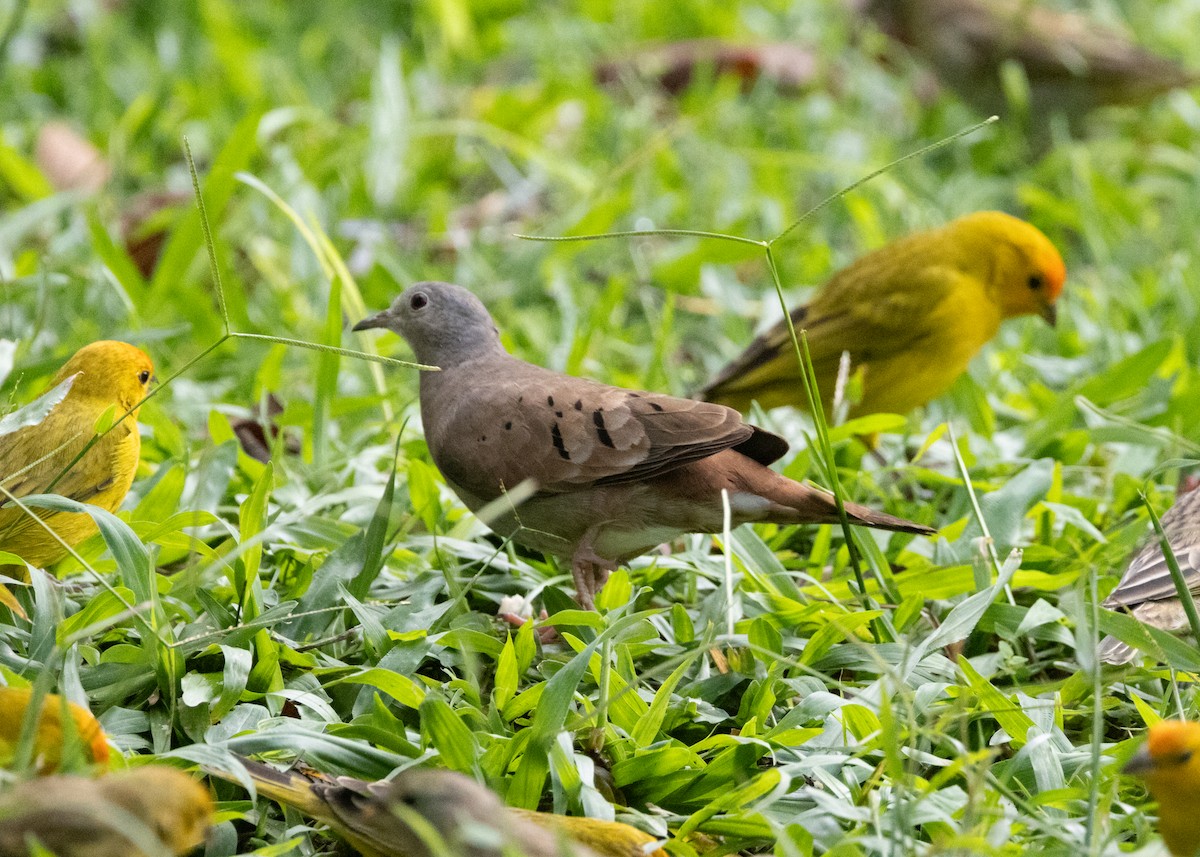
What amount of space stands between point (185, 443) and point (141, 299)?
4.20ft

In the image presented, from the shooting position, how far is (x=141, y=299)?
189 inches

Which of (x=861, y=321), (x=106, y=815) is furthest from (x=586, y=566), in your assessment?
(x=861, y=321)

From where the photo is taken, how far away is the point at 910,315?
15.9 feet

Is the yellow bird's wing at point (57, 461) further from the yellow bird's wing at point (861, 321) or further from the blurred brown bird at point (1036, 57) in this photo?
the blurred brown bird at point (1036, 57)

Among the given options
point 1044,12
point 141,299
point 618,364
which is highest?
point 1044,12

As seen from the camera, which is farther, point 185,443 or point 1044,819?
point 185,443

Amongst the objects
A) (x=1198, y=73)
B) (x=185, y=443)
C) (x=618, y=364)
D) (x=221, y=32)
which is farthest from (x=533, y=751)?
(x=1198, y=73)

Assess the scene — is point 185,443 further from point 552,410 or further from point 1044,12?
point 1044,12

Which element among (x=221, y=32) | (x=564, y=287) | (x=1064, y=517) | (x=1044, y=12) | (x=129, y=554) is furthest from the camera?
(x=1044, y=12)

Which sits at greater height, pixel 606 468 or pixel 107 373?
pixel 107 373

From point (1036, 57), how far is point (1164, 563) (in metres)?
5.28

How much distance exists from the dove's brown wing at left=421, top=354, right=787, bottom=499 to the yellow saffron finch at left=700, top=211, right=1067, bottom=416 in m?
1.36

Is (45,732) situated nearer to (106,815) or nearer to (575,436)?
(106,815)

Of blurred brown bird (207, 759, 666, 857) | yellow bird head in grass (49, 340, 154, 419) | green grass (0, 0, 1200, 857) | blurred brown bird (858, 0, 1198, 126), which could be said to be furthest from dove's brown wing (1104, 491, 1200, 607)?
blurred brown bird (858, 0, 1198, 126)
